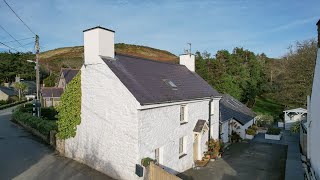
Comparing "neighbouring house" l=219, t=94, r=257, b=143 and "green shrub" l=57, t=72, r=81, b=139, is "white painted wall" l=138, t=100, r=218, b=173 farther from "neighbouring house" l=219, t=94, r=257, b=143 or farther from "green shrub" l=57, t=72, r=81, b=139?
"neighbouring house" l=219, t=94, r=257, b=143

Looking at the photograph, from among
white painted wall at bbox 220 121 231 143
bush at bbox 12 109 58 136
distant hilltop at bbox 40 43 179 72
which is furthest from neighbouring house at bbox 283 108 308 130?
distant hilltop at bbox 40 43 179 72

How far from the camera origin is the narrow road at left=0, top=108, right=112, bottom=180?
15422 millimetres

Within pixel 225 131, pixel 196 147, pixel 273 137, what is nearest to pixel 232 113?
pixel 225 131

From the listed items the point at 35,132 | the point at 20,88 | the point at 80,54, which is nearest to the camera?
the point at 35,132

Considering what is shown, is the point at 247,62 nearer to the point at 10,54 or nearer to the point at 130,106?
the point at 130,106

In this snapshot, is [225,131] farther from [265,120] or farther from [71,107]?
[265,120]

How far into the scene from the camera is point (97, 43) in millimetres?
15688

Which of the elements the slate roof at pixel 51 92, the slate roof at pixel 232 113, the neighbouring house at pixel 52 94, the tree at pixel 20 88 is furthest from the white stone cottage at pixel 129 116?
the tree at pixel 20 88

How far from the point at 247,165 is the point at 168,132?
815cm

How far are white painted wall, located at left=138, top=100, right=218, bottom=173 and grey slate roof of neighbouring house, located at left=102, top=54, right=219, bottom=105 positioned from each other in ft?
2.16

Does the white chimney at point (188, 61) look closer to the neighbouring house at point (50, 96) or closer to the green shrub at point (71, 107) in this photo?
the green shrub at point (71, 107)

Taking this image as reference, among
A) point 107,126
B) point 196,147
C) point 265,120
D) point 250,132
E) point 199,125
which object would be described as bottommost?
point 250,132

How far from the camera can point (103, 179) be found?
15.2m

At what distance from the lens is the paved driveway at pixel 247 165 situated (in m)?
17.8
